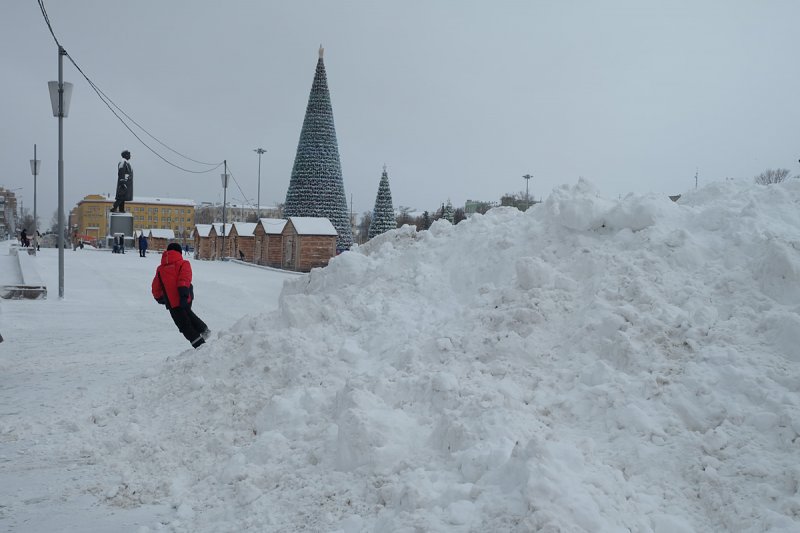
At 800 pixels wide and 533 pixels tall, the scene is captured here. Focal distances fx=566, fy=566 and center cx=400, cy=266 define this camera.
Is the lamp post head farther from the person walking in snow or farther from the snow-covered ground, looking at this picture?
the person walking in snow

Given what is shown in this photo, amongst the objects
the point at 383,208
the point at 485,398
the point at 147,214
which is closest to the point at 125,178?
the point at 383,208

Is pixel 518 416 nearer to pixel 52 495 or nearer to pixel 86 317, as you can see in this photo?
pixel 52 495

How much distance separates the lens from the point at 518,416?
3.79 meters

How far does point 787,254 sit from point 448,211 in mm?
36764

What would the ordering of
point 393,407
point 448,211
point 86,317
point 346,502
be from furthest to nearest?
point 448,211
point 86,317
point 393,407
point 346,502

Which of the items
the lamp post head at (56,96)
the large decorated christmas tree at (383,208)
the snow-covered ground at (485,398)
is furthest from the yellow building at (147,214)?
the snow-covered ground at (485,398)

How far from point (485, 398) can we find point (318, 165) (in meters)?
27.3

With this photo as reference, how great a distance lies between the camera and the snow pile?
10.3 ft

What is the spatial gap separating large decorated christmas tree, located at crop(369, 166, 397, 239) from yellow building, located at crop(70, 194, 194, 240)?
86099 mm

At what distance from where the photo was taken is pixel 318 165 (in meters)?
30.1

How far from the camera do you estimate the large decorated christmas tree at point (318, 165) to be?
1184 inches

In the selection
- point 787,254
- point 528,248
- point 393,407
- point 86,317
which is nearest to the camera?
point 393,407

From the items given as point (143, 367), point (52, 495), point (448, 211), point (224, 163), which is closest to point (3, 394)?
point (143, 367)

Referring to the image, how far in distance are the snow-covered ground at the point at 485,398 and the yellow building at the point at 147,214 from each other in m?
111
